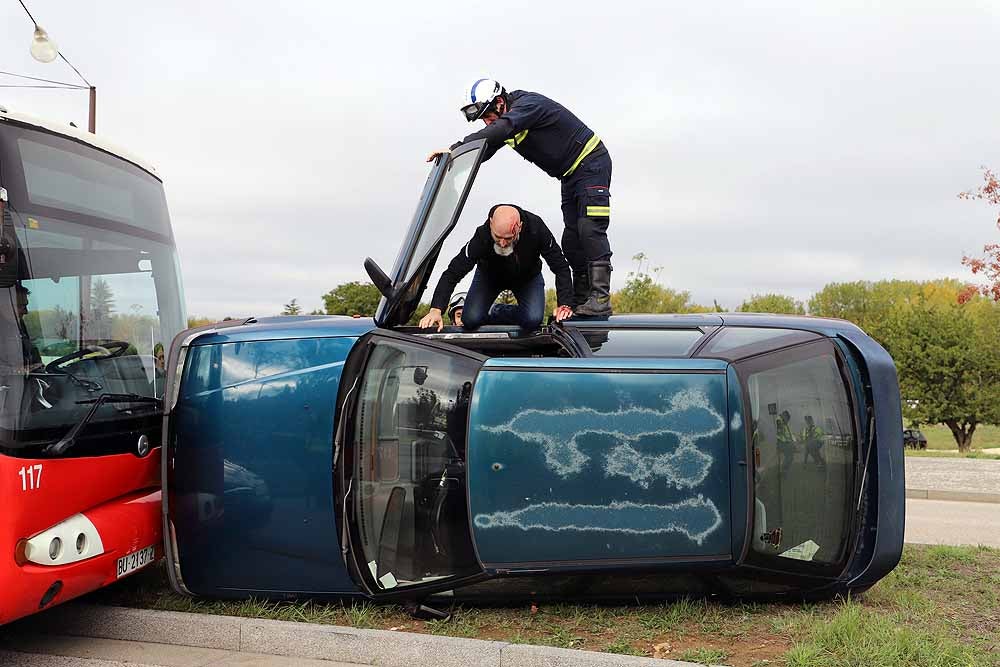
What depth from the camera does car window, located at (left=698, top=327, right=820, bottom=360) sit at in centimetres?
473

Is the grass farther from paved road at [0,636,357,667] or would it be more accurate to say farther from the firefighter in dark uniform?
the firefighter in dark uniform

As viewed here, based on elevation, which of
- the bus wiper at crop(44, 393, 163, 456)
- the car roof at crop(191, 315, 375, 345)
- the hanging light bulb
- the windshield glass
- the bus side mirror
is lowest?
the bus wiper at crop(44, 393, 163, 456)

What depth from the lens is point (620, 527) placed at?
14.7ft

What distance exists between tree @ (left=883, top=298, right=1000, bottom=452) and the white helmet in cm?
3517

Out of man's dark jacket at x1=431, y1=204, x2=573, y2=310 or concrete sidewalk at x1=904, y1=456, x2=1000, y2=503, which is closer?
man's dark jacket at x1=431, y1=204, x2=573, y2=310

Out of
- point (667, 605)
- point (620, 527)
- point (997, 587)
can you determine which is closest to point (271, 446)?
point (620, 527)

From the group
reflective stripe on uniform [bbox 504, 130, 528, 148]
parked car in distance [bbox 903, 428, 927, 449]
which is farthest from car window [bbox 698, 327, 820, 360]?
parked car in distance [bbox 903, 428, 927, 449]

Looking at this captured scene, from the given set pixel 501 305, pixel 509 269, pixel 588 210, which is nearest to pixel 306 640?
pixel 501 305

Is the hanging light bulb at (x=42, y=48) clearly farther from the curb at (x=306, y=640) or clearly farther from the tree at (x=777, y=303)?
the tree at (x=777, y=303)

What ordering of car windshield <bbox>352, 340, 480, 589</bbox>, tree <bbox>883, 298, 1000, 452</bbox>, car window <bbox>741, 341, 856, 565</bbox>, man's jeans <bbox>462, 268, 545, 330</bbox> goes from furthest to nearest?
1. tree <bbox>883, 298, 1000, 452</bbox>
2. man's jeans <bbox>462, 268, 545, 330</bbox>
3. car windshield <bbox>352, 340, 480, 589</bbox>
4. car window <bbox>741, 341, 856, 565</bbox>

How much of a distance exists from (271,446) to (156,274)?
158 cm

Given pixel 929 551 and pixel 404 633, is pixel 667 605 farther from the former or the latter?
pixel 929 551

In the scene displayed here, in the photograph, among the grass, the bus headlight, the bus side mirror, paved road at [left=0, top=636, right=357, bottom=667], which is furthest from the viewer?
paved road at [left=0, top=636, right=357, bottom=667]

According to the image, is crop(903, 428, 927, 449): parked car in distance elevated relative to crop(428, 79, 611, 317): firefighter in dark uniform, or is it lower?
lower
